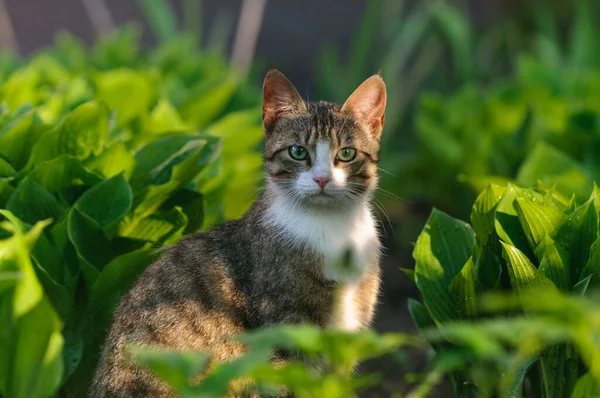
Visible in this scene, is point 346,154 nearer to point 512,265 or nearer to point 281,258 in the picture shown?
point 281,258

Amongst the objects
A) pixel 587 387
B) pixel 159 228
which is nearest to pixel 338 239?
pixel 159 228

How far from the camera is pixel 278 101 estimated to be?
3.54 metres

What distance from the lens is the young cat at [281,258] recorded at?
302cm

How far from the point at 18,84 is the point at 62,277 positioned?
1682mm

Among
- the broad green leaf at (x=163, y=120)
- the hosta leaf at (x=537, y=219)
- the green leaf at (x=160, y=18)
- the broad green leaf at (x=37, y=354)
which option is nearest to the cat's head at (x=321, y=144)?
the hosta leaf at (x=537, y=219)

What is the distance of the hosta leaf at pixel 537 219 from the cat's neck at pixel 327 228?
0.55m

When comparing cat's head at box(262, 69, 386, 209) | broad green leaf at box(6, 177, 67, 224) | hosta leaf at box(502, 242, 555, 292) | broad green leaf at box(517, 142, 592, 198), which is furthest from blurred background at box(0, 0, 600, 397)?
broad green leaf at box(6, 177, 67, 224)

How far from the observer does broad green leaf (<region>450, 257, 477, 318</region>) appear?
10.4ft

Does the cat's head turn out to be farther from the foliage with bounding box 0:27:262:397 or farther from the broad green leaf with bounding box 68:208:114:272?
the broad green leaf with bounding box 68:208:114:272

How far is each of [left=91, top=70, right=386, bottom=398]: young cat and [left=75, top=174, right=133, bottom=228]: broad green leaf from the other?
264 mm

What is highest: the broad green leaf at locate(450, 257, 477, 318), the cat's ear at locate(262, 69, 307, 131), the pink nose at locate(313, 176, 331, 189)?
the cat's ear at locate(262, 69, 307, 131)

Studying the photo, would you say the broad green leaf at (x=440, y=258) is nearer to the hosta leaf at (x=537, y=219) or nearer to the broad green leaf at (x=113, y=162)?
the hosta leaf at (x=537, y=219)

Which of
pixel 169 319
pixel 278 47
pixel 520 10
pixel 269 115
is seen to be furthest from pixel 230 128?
pixel 278 47

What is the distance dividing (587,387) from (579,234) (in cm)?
70
